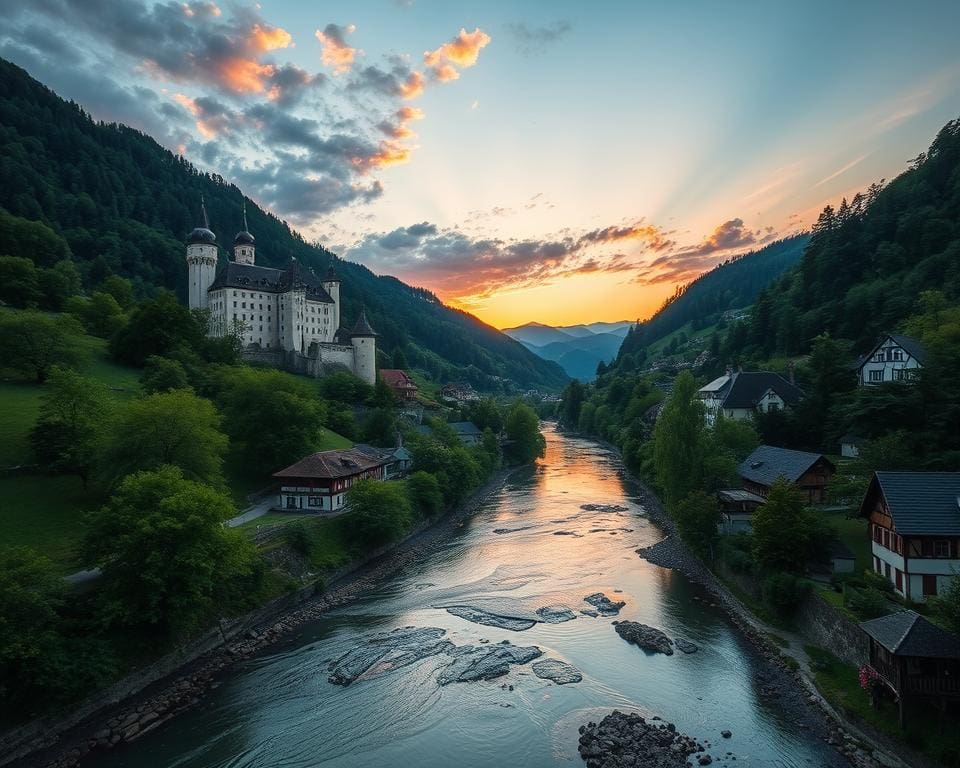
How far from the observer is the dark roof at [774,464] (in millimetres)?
30772

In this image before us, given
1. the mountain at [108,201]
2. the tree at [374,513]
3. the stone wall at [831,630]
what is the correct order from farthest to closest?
the mountain at [108,201] < the tree at [374,513] < the stone wall at [831,630]

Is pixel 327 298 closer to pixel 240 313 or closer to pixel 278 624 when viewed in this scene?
pixel 240 313

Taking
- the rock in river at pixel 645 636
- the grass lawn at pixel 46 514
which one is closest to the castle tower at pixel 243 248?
the grass lawn at pixel 46 514

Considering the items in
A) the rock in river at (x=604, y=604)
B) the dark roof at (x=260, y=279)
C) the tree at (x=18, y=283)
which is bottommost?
the rock in river at (x=604, y=604)

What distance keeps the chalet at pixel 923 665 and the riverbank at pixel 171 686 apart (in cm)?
2043

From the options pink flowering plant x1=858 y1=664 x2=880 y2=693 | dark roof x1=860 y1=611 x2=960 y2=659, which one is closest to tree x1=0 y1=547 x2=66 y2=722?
dark roof x1=860 y1=611 x2=960 y2=659

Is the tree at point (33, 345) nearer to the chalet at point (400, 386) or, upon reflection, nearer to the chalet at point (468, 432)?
the chalet at point (400, 386)

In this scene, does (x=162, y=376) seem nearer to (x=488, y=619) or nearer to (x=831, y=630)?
(x=488, y=619)

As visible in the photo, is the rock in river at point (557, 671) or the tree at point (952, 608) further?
the rock in river at point (557, 671)

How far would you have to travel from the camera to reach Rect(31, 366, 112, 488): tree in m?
28.0

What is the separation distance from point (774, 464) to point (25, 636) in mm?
34625

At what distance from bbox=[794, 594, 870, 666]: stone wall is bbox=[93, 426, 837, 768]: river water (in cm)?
234

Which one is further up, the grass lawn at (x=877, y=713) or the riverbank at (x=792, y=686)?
the grass lawn at (x=877, y=713)

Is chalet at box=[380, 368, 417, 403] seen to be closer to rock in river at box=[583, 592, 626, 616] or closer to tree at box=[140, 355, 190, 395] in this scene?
tree at box=[140, 355, 190, 395]
